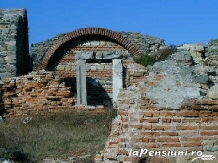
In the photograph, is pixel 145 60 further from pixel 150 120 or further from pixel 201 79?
pixel 150 120

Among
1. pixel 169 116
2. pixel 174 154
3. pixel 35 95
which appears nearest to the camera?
pixel 174 154

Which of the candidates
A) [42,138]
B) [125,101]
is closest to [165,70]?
[125,101]

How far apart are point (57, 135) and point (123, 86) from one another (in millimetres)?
5371

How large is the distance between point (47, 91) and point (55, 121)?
5.85ft

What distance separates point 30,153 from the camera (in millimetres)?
7605

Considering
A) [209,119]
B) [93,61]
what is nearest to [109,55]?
[93,61]

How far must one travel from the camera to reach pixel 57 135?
29.9ft

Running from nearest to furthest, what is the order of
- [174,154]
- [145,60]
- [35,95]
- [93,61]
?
[174,154] < [35,95] < [145,60] < [93,61]

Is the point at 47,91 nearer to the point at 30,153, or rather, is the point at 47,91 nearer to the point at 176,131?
the point at 30,153

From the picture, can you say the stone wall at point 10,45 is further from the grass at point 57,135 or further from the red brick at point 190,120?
the red brick at point 190,120

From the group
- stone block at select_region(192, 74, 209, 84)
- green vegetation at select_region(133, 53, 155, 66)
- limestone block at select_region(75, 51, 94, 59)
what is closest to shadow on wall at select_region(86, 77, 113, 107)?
limestone block at select_region(75, 51, 94, 59)

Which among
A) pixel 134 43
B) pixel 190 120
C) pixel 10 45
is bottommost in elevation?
pixel 190 120

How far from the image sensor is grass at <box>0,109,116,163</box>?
7.58 meters

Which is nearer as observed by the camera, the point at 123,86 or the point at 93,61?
the point at 123,86
